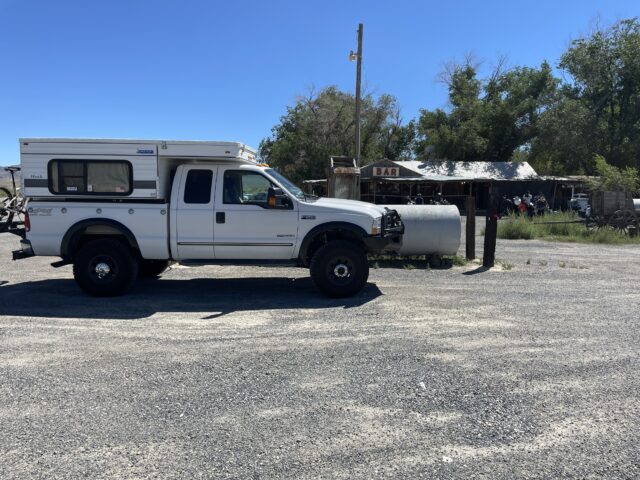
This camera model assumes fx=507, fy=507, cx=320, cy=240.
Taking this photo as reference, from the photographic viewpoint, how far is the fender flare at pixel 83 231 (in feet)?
25.6

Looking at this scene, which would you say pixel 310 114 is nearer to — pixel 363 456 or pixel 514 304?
pixel 514 304

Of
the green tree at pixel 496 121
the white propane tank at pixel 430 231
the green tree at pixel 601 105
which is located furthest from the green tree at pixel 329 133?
the white propane tank at pixel 430 231

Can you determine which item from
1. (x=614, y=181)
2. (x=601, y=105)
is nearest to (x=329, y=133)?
(x=601, y=105)

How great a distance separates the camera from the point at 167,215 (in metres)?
7.93

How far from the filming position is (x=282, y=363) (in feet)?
16.4

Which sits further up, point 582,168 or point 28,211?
point 582,168

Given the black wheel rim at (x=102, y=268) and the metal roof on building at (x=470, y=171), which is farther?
the metal roof on building at (x=470, y=171)

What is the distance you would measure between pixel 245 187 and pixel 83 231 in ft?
8.51

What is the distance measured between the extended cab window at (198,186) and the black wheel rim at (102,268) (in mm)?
1514

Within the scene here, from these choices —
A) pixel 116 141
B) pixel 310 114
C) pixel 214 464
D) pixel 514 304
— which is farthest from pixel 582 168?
pixel 214 464

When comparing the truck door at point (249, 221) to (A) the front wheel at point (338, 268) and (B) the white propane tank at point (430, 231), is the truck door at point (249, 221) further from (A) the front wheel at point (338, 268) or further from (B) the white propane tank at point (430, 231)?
(B) the white propane tank at point (430, 231)

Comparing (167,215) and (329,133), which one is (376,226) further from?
(329,133)

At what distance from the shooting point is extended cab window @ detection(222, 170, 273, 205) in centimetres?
801

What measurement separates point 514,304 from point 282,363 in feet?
13.7
